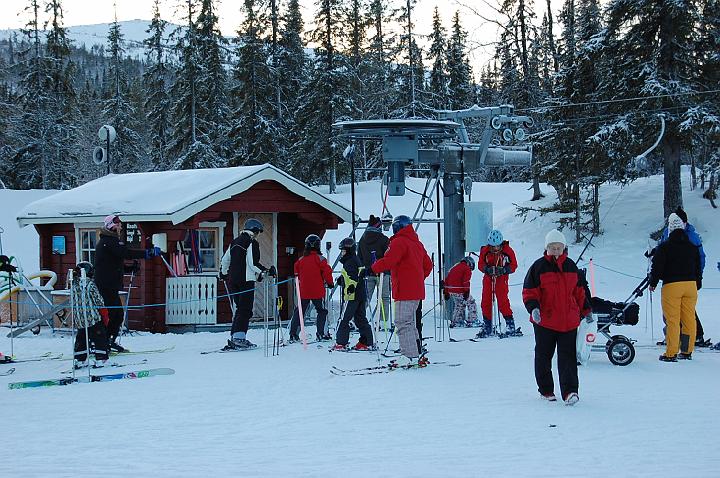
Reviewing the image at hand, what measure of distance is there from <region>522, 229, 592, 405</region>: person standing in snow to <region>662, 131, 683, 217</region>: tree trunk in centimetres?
1958

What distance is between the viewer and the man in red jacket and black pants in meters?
10.8

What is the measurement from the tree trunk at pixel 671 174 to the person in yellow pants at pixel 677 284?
16.2 metres

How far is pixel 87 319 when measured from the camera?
36.3 feet

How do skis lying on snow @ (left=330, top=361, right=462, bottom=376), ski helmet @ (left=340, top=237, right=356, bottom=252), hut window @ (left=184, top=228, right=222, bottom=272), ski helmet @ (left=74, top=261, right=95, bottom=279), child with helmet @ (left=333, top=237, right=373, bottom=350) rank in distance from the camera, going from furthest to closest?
1. hut window @ (left=184, top=228, right=222, bottom=272)
2. ski helmet @ (left=340, top=237, right=356, bottom=252)
3. child with helmet @ (left=333, top=237, right=373, bottom=350)
4. ski helmet @ (left=74, top=261, right=95, bottom=279)
5. skis lying on snow @ (left=330, top=361, right=462, bottom=376)

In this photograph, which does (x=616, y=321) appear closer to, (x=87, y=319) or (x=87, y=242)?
(x=87, y=319)

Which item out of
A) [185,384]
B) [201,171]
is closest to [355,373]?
[185,384]

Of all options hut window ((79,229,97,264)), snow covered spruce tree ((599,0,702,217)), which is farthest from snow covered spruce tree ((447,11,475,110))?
hut window ((79,229,97,264))

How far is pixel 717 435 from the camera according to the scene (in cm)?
683

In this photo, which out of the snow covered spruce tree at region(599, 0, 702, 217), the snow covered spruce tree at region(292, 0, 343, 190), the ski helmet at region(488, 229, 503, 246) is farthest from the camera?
the snow covered spruce tree at region(292, 0, 343, 190)

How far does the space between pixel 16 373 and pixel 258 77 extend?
111ft

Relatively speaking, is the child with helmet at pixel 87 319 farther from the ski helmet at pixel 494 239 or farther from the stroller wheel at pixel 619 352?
the stroller wheel at pixel 619 352

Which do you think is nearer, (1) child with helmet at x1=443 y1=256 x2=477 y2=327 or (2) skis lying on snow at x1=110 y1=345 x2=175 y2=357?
(2) skis lying on snow at x1=110 y1=345 x2=175 y2=357

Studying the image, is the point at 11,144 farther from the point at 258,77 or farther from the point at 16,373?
the point at 16,373

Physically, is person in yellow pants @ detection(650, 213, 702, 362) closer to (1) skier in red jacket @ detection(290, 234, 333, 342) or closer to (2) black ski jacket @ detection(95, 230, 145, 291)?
(1) skier in red jacket @ detection(290, 234, 333, 342)
